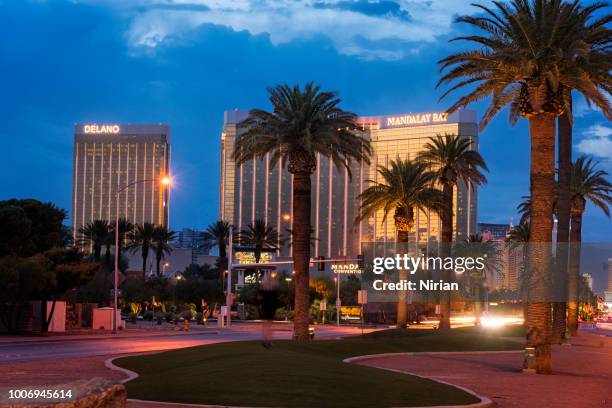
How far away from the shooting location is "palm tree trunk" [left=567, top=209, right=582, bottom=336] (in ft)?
194

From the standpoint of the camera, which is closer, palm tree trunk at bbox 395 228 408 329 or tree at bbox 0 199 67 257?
tree at bbox 0 199 67 257

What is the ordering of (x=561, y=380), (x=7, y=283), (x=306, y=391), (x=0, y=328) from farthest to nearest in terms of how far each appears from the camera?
(x=0, y=328)
(x=7, y=283)
(x=561, y=380)
(x=306, y=391)

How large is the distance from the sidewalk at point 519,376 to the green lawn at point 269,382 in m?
2.06

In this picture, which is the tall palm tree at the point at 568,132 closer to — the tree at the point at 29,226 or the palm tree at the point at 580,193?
the palm tree at the point at 580,193

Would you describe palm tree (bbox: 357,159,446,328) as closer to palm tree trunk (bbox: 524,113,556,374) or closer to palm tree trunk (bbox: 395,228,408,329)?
palm tree trunk (bbox: 395,228,408,329)

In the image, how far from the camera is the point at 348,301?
118 m

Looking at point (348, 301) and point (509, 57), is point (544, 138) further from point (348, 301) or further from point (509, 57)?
point (348, 301)

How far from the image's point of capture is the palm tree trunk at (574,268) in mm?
59250

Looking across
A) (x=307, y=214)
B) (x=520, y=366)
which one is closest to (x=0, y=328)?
(x=307, y=214)

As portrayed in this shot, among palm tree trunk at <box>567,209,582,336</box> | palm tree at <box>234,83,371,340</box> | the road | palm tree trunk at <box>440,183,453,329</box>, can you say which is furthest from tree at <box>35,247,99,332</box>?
palm tree trunk at <box>567,209,582,336</box>

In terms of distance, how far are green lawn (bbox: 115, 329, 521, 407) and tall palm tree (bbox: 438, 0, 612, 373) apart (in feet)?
26.0

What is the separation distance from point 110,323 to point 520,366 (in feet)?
127

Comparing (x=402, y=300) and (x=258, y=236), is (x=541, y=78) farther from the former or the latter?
(x=258, y=236)

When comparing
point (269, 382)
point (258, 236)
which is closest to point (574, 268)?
point (269, 382)
